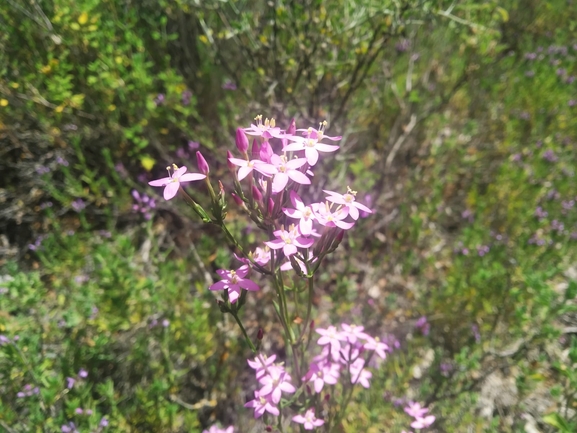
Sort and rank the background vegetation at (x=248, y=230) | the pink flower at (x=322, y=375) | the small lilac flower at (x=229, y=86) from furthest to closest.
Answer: the small lilac flower at (x=229, y=86) → the background vegetation at (x=248, y=230) → the pink flower at (x=322, y=375)

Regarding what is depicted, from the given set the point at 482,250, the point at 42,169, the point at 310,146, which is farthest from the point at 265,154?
the point at 42,169

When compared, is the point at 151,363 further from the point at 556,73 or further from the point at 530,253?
the point at 556,73

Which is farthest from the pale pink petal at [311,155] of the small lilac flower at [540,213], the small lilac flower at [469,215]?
the small lilac flower at [540,213]

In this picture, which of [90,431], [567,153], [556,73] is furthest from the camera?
[556,73]

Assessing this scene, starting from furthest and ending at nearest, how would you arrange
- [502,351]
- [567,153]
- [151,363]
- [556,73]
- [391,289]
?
[556,73], [567,153], [391,289], [502,351], [151,363]

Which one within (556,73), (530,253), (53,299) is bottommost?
(53,299)

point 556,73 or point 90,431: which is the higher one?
→ point 556,73

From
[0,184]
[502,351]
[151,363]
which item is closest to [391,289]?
[502,351]

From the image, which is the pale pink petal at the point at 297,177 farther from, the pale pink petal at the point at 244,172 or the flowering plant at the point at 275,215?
the pale pink petal at the point at 244,172
